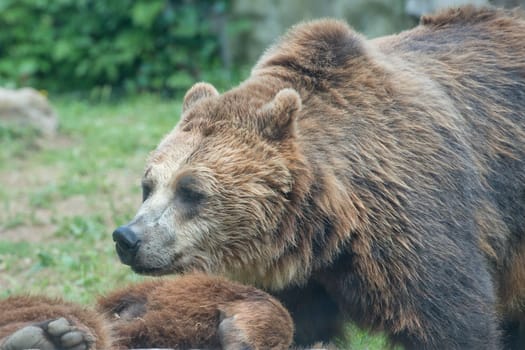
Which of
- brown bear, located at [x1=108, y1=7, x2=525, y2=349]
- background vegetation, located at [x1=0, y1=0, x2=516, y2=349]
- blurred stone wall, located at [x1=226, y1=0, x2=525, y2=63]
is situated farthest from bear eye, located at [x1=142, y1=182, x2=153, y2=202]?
blurred stone wall, located at [x1=226, y1=0, x2=525, y2=63]

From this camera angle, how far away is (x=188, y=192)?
4.84 metres

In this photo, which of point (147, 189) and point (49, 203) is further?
point (49, 203)

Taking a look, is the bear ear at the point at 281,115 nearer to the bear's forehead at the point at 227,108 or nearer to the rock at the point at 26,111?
the bear's forehead at the point at 227,108

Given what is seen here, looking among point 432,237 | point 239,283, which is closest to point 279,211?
point 239,283

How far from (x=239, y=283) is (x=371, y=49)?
4.87 feet

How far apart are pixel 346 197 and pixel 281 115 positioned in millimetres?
519

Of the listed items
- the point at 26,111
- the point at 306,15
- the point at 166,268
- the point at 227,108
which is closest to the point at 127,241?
the point at 166,268

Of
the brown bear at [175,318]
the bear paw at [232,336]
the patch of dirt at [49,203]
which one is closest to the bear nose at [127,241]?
the brown bear at [175,318]

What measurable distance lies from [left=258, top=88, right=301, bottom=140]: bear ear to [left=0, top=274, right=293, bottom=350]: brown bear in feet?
2.58

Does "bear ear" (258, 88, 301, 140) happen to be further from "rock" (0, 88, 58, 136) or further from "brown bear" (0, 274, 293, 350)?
"rock" (0, 88, 58, 136)

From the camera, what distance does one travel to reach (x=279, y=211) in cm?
479

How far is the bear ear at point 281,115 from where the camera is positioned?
15.9 feet

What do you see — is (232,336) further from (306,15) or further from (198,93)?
→ (306,15)

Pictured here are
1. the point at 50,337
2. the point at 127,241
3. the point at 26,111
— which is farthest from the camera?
the point at 26,111
